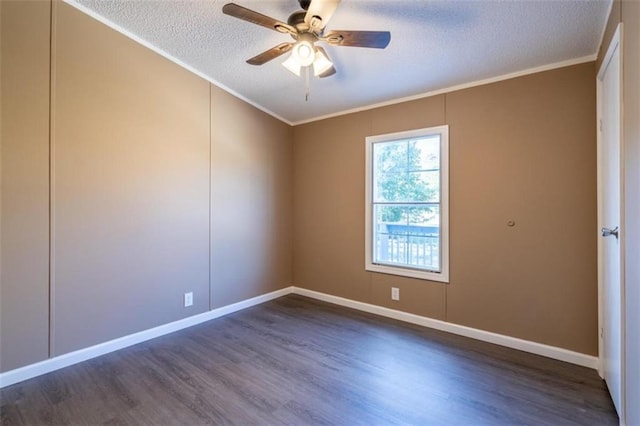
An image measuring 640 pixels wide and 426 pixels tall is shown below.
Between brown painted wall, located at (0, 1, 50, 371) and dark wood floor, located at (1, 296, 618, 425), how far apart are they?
406mm

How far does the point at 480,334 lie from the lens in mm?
2771

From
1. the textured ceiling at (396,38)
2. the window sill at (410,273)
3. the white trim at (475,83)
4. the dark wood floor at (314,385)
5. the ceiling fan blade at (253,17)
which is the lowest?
the dark wood floor at (314,385)

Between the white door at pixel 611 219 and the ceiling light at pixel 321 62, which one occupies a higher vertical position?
the ceiling light at pixel 321 62

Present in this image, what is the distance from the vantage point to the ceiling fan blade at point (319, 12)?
1.66 meters

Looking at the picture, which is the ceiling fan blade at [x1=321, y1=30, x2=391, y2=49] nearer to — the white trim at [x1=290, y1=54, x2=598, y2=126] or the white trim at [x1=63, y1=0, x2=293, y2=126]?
the white trim at [x1=290, y1=54, x2=598, y2=126]

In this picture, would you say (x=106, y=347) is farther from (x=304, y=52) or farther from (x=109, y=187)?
(x=304, y=52)

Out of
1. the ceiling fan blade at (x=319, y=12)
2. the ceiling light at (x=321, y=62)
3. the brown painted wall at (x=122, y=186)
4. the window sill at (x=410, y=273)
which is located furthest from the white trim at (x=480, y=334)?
the ceiling fan blade at (x=319, y=12)

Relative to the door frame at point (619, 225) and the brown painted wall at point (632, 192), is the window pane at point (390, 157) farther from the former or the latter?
the brown painted wall at point (632, 192)

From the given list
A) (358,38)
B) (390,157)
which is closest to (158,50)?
(358,38)

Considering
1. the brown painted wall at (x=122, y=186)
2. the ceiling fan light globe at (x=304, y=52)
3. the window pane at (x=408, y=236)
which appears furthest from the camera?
the window pane at (x=408, y=236)

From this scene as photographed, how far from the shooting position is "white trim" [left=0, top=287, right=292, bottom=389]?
81.7 inches

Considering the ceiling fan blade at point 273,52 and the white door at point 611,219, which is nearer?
the white door at point 611,219

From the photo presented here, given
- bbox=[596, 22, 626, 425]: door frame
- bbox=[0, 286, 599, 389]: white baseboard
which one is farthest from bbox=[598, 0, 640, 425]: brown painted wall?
bbox=[0, 286, 599, 389]: white baseboard

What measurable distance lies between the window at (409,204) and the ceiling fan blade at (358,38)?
143 cm
